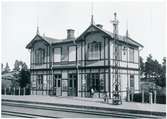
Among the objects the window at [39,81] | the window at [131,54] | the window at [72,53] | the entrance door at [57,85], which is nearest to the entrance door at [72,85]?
the entrance door at [57,85]

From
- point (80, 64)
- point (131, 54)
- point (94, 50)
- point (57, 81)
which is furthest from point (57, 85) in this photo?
point (131, 54)

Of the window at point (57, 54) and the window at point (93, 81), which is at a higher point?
the window at point (57, 54)

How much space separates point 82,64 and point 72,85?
2.44 metres

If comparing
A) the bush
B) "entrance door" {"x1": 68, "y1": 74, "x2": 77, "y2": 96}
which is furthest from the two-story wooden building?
the bush

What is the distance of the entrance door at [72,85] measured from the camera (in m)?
26.7

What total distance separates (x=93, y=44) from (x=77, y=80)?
3888 millimetres

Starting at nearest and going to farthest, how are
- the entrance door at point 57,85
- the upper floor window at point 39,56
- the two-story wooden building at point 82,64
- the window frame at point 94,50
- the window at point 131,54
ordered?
the two-story wooden building at point 82,64
the window frame at point 94,50
the window at point 131,54
the entrance door at point 57,85
the upper floor window at point 39,56

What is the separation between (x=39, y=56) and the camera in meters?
29.6

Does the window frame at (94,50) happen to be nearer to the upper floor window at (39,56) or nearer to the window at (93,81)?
the window at (93,81)

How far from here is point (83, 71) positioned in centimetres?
2611

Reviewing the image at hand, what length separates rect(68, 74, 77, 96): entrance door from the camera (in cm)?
2667

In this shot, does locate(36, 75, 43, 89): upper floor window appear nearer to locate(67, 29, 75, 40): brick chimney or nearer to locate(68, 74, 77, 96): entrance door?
locate(68, 74, 77, 96): entrance door

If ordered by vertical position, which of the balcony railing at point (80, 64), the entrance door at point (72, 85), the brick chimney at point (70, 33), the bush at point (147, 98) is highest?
the brick chimney at point (70, 33)

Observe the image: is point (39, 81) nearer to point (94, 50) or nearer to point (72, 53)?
point (72, 53)
